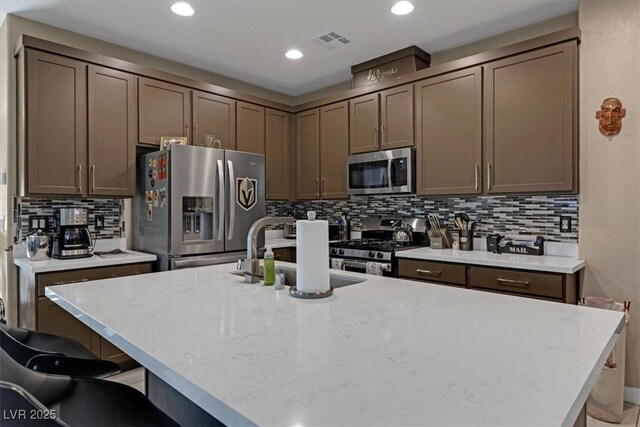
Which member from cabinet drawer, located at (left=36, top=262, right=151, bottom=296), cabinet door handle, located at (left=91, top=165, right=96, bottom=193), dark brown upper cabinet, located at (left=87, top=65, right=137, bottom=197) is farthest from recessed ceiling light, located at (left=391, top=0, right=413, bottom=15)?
cabinet drawer, located at (left=36, top=262, right=151, bottom=296)

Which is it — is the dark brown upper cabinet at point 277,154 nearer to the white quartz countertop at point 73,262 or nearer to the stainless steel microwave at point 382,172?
the stainless steel microwave at point 382,172

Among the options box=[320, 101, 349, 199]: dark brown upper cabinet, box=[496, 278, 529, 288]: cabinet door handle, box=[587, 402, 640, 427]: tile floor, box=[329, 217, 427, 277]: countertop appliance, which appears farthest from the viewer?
box=[320, 101, 349, 199]: dark brown upper cabinet

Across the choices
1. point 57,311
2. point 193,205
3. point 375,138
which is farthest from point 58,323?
point 375,138

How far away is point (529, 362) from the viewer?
2.69 ft

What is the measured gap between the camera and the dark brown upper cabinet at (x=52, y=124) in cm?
268

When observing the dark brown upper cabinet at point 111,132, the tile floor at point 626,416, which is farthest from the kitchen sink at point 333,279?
the dark brown upper cabinet at point 111,132

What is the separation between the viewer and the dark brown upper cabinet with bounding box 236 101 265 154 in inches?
157

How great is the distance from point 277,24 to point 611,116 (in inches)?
94.6

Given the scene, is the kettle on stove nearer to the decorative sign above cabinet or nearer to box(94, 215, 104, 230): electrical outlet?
the decorative sign above cabinet

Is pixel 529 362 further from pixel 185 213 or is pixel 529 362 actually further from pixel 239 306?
pixel 185 213

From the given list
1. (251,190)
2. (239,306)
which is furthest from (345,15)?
(239,306)

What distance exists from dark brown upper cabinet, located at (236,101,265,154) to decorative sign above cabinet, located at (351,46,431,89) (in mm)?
1077

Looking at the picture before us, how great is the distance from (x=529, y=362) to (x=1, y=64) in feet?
12.7

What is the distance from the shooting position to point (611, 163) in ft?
8.18
